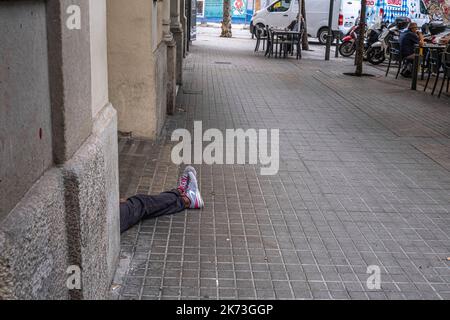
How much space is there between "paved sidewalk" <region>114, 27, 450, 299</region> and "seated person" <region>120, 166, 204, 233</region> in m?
0.08

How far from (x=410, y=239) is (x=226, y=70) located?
1169 cm

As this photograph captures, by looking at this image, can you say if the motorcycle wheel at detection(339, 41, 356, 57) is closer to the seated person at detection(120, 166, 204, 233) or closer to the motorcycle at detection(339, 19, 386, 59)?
the motorcycle at detection(339, 19, 386, 59)

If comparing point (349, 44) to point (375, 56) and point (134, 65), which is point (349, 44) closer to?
point (375, 56)

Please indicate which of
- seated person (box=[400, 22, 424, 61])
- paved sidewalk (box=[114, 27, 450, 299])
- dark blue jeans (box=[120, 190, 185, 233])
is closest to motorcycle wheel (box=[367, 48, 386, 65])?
seated person (box=[400, 22, 424, 61])

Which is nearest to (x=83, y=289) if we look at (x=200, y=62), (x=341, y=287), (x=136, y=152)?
(x=341, y=287)

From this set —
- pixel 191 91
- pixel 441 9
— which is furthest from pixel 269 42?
pixel 441 9

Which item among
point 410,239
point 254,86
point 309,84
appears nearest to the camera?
point 410,239

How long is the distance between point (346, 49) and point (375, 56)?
282 cm

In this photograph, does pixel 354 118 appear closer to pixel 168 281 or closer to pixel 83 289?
pixel 168 281

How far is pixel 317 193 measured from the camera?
5711 mm

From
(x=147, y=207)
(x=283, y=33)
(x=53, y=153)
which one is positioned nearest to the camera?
(x=53, y=153)

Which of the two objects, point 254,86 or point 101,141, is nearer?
point 101,141

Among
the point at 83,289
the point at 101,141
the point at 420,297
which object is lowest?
the point at 420,297

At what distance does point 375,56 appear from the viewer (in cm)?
1886
